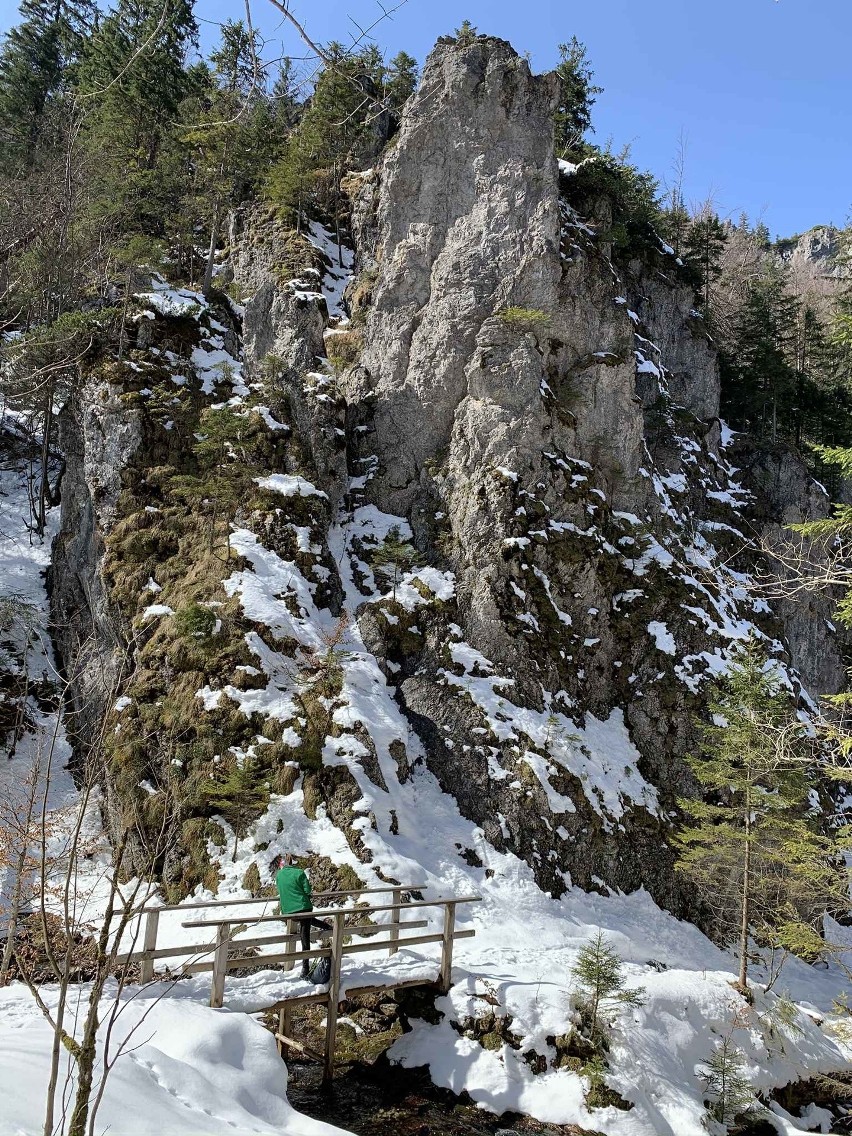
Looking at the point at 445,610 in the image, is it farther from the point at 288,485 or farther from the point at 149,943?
the point at 149,943

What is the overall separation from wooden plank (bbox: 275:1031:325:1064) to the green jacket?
1403mm

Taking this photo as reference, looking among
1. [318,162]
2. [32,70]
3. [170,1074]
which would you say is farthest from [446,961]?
[32,70]

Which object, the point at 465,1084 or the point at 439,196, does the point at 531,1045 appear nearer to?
the point at 465,1084

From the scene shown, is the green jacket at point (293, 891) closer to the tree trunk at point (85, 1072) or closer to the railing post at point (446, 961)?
the railing post at point (446, 961)

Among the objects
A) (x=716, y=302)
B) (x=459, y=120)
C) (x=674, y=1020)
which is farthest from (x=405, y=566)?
(x=716, y=302)

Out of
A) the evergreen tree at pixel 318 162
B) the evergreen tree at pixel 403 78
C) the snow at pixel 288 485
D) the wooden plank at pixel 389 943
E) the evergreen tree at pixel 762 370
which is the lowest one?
the wooden plank at pixel 389 943

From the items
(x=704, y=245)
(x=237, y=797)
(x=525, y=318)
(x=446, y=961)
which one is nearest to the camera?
(x=446, y=961)

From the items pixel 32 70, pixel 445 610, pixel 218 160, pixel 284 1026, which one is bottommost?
pixel 284 1026

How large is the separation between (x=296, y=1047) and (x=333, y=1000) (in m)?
0.64

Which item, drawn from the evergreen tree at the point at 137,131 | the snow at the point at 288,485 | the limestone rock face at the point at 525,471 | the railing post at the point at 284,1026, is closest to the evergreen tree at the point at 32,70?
the evergreen tree at the point at 137,131

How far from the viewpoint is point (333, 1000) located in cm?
874

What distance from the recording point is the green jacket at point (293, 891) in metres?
9.20

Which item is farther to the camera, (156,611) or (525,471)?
(525,471)

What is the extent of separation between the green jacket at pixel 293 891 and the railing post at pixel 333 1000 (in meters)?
0.53
